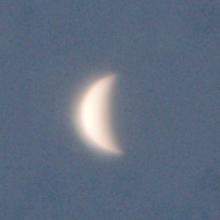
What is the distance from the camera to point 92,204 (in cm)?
678

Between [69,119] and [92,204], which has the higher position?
[69,119]

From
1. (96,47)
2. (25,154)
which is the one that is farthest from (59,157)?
(96,47)

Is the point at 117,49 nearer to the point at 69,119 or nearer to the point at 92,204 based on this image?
the point at 69,119

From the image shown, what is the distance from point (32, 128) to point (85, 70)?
0.47m

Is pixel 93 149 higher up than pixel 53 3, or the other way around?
pixel 53 3

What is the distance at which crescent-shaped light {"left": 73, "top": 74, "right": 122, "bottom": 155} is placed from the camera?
22.4 feet

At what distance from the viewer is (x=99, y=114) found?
22.6 feet

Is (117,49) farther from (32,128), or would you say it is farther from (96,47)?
(32,128)

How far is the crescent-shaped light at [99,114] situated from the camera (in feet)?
22.4

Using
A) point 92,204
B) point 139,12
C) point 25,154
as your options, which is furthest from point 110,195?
point 139,12

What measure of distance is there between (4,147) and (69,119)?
424 millimetres

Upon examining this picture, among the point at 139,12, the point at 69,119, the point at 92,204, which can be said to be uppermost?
the point at 139,12

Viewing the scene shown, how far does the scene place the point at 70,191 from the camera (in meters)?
6.78

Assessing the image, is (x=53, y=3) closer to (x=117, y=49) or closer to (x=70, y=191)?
(x=117, y=49)
